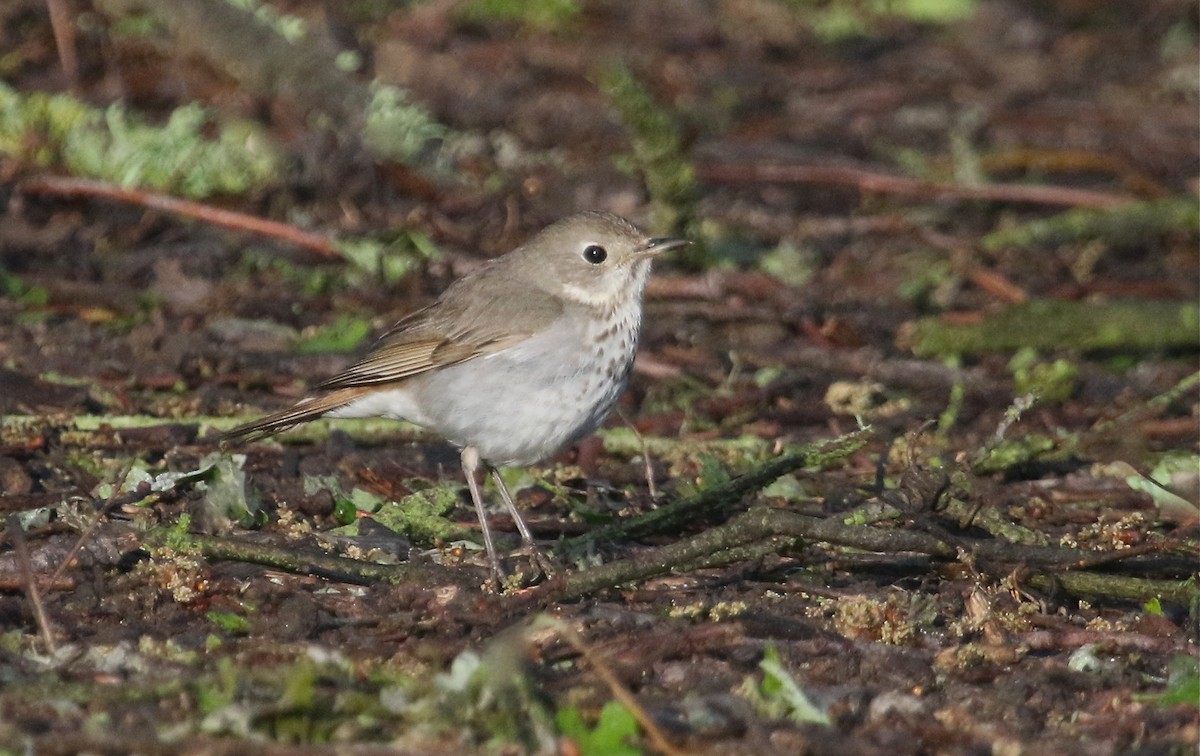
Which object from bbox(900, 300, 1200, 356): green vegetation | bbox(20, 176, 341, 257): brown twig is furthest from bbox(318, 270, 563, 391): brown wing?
bbox(900, 300, 1200, 356): green vegetation

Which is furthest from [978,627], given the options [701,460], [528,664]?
[701,460]

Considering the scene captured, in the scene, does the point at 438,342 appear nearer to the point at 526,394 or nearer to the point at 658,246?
the point at 526,394

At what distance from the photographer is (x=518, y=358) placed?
6.34m

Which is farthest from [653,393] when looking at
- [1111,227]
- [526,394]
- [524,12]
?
[524,12]

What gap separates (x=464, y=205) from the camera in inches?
369

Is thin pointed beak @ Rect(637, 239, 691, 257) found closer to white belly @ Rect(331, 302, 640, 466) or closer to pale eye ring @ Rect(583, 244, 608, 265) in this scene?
pale eye ring @ Rect(583, 244, 608, 265)

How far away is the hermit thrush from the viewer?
617 cm

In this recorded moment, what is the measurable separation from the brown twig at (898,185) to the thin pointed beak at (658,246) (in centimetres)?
361

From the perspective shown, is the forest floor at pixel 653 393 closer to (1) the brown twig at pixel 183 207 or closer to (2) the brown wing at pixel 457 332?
(1) the brown twig at pixel 183 207

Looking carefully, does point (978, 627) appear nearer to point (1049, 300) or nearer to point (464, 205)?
point (1049, 300)

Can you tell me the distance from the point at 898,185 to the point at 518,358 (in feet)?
14.3

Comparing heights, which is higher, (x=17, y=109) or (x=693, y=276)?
(x=17, y=109)

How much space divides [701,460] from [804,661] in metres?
1.99

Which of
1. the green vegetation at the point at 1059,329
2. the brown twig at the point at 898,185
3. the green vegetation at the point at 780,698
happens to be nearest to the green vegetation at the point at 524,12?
the brown twig at the point at 898,185
